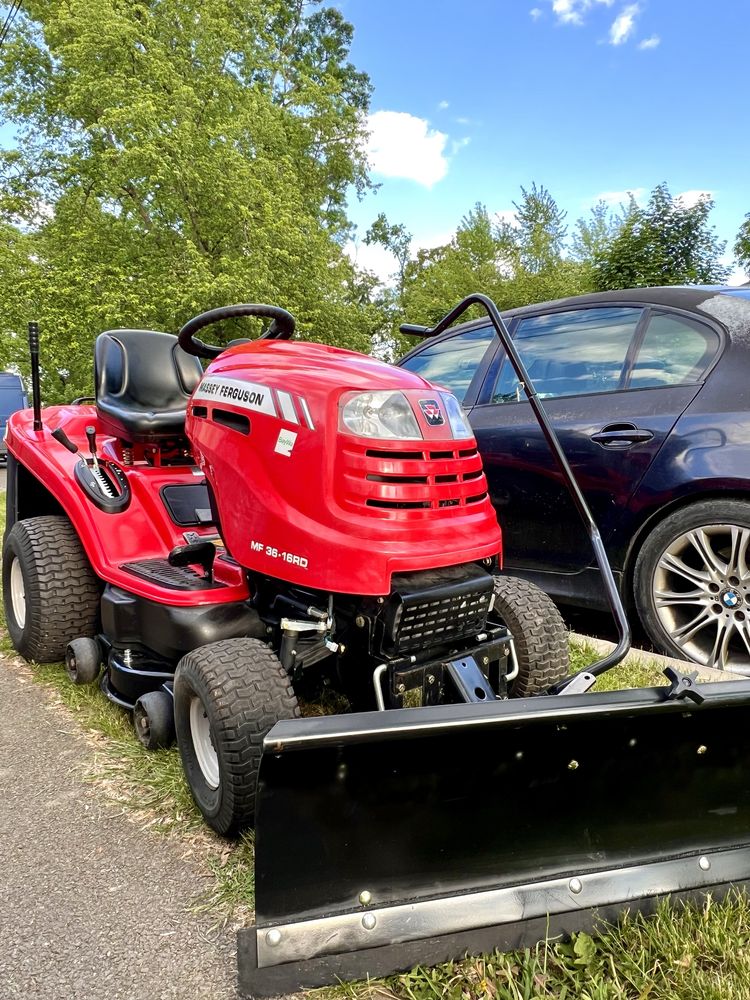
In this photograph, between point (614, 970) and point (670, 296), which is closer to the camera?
point (614, 970)

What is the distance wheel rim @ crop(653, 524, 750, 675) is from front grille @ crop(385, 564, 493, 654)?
120 centimetres

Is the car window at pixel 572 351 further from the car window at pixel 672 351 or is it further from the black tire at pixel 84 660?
the black tire at pixel 84 660

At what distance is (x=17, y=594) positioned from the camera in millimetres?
3416

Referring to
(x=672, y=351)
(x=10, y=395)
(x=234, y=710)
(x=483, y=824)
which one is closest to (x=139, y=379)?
(x=234, y=710)

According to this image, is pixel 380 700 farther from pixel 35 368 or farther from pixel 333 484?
pixel 35 368

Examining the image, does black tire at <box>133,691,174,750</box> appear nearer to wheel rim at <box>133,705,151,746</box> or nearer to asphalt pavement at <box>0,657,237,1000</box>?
wheel rim at <box>133,705,151,746</box>

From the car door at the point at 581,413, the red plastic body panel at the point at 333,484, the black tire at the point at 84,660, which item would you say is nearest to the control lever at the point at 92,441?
the black tire at the point at 84,660

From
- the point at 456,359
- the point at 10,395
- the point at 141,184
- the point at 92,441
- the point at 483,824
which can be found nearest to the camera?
the point at 483,824

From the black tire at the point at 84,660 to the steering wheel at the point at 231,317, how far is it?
49.1 inches

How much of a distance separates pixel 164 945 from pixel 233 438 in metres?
1.30

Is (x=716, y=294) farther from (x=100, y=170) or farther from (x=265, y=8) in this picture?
(x=265, y=8)

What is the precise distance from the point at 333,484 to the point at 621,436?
5.53ft

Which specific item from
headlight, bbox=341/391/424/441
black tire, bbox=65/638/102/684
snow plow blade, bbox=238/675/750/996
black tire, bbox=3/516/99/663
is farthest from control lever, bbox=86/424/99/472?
snow plow blade, bbox=238/675/750/996

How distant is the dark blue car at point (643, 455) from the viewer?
2.75m
